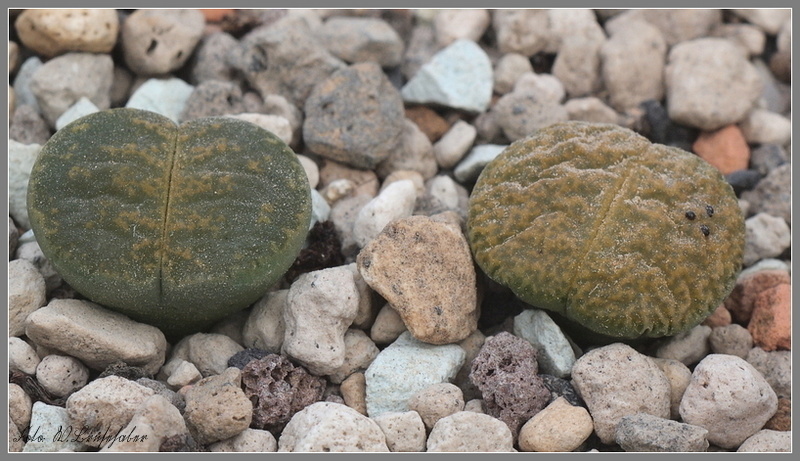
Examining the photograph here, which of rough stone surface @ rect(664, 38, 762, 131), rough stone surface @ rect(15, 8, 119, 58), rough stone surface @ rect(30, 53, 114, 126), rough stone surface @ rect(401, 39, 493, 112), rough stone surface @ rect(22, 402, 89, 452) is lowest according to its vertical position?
rough stone surface @ rect(22, 402, 89, 452)

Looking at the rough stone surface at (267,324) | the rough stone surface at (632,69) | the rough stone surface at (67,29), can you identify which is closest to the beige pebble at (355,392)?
the rough stone surface at (267,324)

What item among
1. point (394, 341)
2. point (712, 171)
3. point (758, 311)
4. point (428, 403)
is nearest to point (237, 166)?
point (394, 341)

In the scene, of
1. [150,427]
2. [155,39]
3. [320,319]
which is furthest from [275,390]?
[155,39]

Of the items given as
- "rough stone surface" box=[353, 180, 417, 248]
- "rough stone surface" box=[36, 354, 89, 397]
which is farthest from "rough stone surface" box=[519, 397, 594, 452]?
"rough stone surface" box=[36, 354, 89, 397]

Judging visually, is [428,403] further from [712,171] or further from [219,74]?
[219,74]

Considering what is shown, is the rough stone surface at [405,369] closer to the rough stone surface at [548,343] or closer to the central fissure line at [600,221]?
the rough stone surface at [548,343]

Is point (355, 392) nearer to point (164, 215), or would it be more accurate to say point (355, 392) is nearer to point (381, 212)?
point (381, 212)

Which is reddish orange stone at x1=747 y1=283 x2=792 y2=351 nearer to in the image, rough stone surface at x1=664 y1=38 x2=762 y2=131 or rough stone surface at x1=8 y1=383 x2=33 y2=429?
rough stone surface at x1=664 y1=38 x2=762 y2=131
